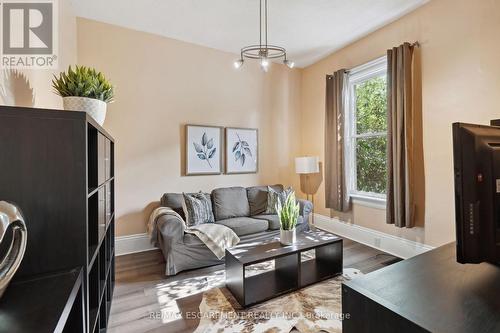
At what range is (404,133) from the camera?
3037 millimetres

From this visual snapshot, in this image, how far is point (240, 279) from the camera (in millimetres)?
2170

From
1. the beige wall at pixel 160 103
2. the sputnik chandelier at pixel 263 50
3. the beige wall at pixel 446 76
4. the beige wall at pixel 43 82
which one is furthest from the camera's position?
the beige wall at pixel 160 103

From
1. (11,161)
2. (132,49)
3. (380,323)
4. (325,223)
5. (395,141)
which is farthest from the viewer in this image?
(325,223)

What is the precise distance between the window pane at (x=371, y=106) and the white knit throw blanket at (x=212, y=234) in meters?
2.52

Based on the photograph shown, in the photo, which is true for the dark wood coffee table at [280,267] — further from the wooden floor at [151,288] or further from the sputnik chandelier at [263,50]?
the sputnik chandelier at [263,50]

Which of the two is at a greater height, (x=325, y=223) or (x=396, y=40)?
(x=396, y=40)

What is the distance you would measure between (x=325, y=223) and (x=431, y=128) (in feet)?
7.23

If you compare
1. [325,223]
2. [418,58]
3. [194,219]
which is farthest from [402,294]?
[325,223]

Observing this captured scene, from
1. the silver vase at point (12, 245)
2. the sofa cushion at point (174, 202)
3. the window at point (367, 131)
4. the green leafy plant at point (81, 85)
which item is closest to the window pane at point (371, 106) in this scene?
the window at point (367, 131)

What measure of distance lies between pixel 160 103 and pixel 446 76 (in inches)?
141

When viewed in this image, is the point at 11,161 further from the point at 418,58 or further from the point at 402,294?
the point at 418,58

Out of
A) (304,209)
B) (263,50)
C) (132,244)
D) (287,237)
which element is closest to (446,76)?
(263,50)

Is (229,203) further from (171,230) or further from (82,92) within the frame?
(82,92)

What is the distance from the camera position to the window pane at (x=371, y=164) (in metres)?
3.56
